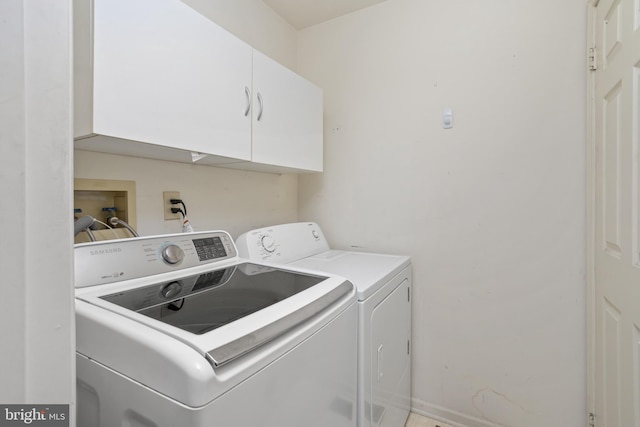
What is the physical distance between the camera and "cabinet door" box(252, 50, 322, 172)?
Answer: 53.7 inches

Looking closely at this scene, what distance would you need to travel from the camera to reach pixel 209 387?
529mm

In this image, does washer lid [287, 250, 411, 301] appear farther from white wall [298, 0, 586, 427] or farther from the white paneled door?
the white paneled door

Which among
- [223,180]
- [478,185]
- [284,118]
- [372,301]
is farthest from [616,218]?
[223,180]

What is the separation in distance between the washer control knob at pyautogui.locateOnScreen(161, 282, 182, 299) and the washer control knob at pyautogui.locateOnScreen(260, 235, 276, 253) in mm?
538

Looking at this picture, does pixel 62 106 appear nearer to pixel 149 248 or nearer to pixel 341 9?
pixel 149 248

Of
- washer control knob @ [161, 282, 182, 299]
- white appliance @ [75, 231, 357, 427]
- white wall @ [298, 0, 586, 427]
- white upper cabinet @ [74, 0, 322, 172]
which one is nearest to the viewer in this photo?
white appliance @ [75, 231, 357, 427]

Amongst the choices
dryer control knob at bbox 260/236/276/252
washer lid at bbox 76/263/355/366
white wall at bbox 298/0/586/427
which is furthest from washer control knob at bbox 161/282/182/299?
white wall at bbox 298/0/586/427

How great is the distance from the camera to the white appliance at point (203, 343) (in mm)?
560

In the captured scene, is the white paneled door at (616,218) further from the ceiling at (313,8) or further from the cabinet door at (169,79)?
the cabinet door at (169,79)

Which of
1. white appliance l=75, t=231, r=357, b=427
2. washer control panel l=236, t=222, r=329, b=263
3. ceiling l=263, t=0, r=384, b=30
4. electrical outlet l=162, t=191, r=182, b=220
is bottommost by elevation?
white appliance l=75, t=231, r=357, b=427

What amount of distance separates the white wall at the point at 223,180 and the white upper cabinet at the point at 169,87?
0.11m

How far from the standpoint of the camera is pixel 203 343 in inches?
23.0

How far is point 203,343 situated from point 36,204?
0.36 m

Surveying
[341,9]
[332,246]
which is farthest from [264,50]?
[332,246]
